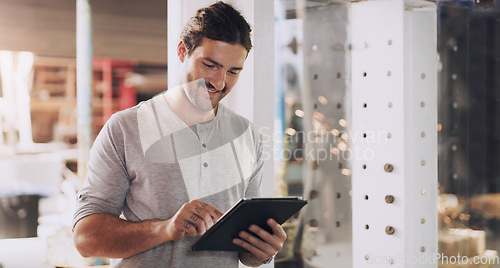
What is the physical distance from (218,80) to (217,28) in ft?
0.39

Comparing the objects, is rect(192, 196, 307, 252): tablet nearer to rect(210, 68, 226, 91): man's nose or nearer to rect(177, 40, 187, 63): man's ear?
rect(210, 68, 226, 91): man's nose

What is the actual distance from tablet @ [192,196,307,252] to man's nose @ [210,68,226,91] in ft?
1.05

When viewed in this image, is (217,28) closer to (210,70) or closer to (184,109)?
(210,70)

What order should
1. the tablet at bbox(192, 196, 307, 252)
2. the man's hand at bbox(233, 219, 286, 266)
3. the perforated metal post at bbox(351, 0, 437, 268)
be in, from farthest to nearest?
1. the perforated metal post at bbox(351, 0, 437, 268)
2. the man's hand at bbox(233, 219, 286, 266)
3. the tablet at bbox(192, 196, 307, 252)

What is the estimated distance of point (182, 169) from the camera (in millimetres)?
1096

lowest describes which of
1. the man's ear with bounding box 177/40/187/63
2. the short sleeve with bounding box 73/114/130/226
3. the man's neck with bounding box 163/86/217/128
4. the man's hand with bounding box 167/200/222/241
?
the man's hand with bounding box 167/200/222/241

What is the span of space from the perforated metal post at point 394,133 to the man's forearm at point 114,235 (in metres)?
0.86

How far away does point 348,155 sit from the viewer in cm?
171

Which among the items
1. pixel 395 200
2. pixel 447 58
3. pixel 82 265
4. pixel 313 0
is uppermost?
pixel 313 0

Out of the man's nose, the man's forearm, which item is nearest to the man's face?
the man's nose

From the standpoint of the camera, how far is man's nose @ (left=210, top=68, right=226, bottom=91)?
1130 millimetres

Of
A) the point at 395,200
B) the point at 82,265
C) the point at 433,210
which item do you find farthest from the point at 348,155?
the point at 82,265

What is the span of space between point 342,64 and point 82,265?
126cm

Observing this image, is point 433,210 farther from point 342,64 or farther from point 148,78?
point 148,78
